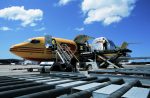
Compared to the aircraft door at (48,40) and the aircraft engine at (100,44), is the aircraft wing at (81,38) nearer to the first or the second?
the aircraft engine at (100,44)

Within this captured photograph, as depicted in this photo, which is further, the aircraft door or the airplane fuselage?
the aircraft door

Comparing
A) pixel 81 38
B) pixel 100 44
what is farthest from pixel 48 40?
pixel 100 44

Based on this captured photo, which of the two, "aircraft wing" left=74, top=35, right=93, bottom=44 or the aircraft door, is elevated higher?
"aircraft wing" left=74, top=35, right=93, bottom=44

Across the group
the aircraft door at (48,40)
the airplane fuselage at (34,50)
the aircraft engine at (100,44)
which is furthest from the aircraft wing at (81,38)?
the aircraft door at (48,40)

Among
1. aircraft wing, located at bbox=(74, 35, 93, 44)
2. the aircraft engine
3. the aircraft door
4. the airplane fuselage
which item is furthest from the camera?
the aircraft engine

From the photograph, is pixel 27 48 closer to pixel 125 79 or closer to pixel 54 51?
pixel 54 51

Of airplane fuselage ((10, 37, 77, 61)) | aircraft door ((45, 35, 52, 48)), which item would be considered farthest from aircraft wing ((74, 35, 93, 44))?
aircraft door ((45, 35, 52, 48))

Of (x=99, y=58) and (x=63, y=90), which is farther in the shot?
(x=99, y=58)

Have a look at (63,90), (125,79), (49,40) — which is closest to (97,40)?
(49,40)

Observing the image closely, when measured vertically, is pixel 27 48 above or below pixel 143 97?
above

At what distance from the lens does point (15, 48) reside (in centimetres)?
1909

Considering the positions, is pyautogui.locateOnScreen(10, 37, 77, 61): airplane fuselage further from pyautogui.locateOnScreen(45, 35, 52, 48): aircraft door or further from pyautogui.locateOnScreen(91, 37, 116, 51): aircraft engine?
pyautogui.locateOnScreen(91, 37, 116, 51): aircraft engine

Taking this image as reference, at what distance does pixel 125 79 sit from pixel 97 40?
23350 millimetres

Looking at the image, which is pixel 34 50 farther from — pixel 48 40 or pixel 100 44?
pixel 100 44
